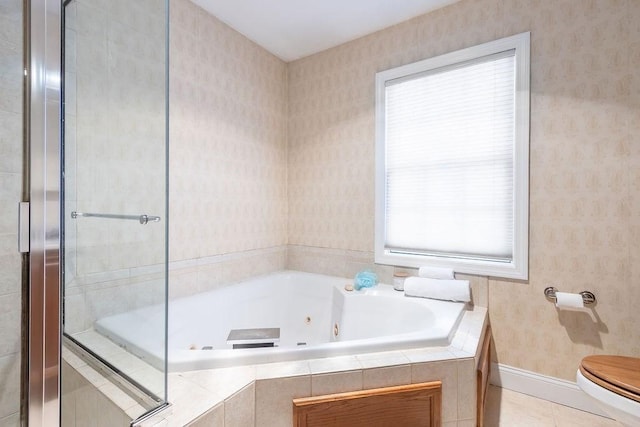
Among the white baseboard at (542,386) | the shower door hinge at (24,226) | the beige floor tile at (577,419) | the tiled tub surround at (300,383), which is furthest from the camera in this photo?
the white baseboard at (542,386)

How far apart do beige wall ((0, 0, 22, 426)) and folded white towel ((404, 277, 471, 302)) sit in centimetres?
194

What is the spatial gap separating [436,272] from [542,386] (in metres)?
0.87

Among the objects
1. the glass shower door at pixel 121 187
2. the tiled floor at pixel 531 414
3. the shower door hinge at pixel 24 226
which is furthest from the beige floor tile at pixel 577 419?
the shower door hinge at pixel 24 226

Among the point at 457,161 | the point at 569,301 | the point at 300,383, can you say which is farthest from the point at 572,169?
the point at 300,383

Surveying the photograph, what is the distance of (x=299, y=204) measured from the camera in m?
2.81

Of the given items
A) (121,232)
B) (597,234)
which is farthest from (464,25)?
(121,232)

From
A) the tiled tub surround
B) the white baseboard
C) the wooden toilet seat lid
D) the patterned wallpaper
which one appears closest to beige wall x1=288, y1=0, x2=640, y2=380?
A: the white baseboard

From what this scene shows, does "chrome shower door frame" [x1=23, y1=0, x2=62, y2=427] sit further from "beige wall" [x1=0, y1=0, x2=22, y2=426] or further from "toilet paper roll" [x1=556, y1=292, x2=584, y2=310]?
"toilet paper roll" [x1=556, y1=292, x2=584, y2=310]

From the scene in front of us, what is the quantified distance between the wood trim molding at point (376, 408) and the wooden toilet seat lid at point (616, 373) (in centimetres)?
67

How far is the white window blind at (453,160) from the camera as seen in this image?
194 cm

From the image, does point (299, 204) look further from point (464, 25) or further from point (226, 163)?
point (464, 25)

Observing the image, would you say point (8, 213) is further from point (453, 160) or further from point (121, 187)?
point (453, 160)

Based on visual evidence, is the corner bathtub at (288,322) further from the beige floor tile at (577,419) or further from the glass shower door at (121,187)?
the beige floor tile at (577,419)

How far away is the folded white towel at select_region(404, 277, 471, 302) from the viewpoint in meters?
1.91
